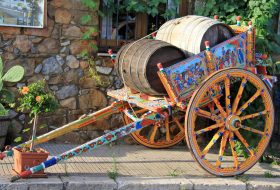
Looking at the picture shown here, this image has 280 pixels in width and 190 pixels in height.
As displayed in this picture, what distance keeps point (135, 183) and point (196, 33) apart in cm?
174

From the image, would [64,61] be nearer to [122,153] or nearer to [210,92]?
[122,153]

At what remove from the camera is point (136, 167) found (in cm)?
548

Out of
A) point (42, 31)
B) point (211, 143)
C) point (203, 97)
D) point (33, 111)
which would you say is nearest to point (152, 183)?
point (211, 143)

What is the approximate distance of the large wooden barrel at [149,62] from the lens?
5004mm

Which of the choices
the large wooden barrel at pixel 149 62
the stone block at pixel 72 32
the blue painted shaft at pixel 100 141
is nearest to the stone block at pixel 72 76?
the stone block at pixel 72 32

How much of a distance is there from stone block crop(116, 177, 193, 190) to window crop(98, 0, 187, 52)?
2.34 m

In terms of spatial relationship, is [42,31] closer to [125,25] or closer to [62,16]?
[62,16]

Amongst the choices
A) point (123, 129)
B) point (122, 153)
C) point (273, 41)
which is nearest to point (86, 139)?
point (122, 153)

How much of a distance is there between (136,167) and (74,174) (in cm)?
79

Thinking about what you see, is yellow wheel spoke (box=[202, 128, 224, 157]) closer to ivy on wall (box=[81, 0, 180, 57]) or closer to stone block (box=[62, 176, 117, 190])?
stone block (box=[62, 176, 117, 190])

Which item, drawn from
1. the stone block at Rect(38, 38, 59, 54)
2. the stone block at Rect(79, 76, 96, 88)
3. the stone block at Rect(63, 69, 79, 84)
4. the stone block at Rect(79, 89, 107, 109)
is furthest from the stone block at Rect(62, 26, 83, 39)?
the stone block at Rect(79, 89, 107, 109)

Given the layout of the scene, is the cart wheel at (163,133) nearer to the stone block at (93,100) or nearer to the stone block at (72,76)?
the stone block at (93,100)

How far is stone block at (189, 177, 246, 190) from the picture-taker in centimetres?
488

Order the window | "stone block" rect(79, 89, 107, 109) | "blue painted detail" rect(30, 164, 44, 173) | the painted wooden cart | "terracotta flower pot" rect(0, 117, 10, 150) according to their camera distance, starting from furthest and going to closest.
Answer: the window
"stone block" rect(79, 89, 107, 109)
"terracotta flower pot" rect(0, 117, 10, 150)
the painted wooden cart
"blue painted detail" rect(30, 164, 44, 173)
